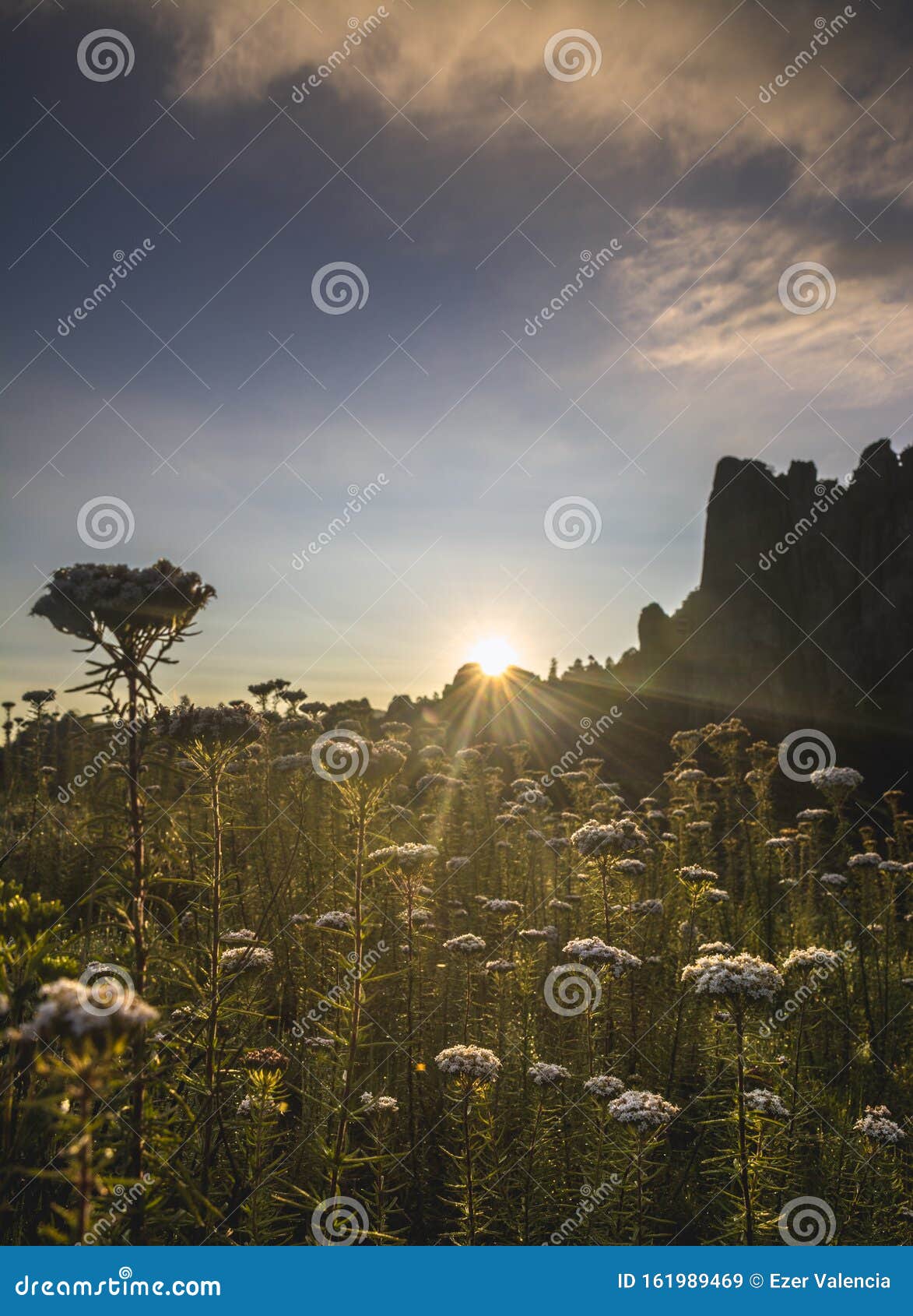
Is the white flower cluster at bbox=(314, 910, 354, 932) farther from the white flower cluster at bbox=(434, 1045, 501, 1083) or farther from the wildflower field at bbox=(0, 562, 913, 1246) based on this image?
the white flower cluster at bbox=(434, 1045, 501, 1083)

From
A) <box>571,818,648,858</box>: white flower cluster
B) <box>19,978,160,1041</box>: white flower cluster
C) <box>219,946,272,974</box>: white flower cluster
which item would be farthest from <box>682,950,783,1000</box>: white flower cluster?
<box>19,978,160,1041</box>: white flower cluster

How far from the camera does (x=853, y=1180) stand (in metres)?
4.48

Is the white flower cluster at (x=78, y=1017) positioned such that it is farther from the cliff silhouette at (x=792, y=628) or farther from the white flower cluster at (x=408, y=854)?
the cliff silhouette at (x=792, y=628)

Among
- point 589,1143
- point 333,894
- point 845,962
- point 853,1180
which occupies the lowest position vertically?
point 853,1180

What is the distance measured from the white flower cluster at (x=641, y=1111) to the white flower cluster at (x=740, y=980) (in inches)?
24.2

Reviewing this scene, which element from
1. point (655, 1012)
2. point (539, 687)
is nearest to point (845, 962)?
point (655, 1012)

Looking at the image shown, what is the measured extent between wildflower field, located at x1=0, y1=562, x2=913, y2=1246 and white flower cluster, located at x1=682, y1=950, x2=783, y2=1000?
0.8 inches

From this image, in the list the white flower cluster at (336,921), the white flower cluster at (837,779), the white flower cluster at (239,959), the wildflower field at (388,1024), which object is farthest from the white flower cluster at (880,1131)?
the white flower cluster at (837,779)

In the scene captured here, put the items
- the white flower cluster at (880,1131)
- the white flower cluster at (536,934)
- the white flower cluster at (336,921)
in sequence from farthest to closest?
the white flower cluster at (536,934), the white flower cluster at (336,921), the white flower cluster at (880,1131)

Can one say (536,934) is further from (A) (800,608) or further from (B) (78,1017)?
(A) (800,608)

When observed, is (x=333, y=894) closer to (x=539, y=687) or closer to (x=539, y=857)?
(x=539, y=857)

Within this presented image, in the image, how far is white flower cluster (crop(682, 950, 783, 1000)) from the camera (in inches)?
145

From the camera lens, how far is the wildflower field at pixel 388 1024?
258 cm
